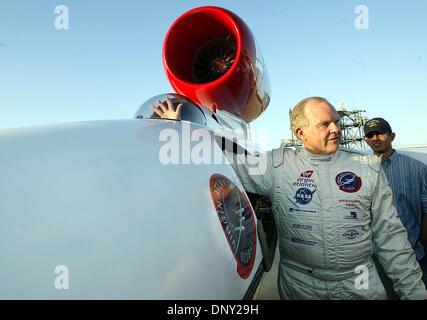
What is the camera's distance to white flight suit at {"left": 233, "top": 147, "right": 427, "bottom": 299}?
1.32m

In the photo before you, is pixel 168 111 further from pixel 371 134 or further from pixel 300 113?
pixel 371 134

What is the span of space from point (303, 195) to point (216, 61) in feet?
8.01

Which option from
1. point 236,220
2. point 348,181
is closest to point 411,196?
point 348,181

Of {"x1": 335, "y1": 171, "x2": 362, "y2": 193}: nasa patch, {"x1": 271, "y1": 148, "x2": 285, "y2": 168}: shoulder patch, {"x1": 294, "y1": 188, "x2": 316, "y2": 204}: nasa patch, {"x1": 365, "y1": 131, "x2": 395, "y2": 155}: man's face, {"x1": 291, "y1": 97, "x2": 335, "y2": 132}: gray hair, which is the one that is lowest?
{"x1": 294, "y1": 188, "x2": 316, "y2": 204}: nasa patch

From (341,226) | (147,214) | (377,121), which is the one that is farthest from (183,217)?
(377,121)

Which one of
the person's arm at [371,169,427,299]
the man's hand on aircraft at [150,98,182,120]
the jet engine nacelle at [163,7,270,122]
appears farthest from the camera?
the jet engine nacelle at [163,7,270,122]

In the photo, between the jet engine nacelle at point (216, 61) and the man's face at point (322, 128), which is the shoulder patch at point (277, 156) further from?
the jet engine nacelle at point (216, 61)

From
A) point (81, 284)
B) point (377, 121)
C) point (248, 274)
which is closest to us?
point (81, 284)

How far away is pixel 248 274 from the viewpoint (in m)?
1.10

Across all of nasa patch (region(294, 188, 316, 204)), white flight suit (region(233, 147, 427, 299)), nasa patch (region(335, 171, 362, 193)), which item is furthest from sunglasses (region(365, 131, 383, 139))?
nasa patch (region(294, 188, 316, 204))

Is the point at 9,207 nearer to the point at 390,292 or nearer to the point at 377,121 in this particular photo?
the point at 390,292

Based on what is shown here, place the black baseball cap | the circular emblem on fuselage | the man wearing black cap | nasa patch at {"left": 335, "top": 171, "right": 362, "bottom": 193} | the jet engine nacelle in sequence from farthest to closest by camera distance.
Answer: the jet engine nacelle
the black baseball cap
the man wearing black cap
nasa patch at {"left": 335, "top": 171, "right": 362, "bottom": 193}
the circular emblem on fuselage

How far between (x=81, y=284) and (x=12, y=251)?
0.72 ft

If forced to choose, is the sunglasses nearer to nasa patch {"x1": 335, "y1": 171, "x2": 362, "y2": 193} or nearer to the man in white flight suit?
the man in white flight suit
